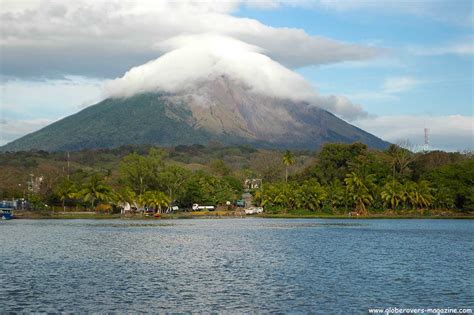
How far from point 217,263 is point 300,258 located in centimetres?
738

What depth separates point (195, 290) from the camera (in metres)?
34.8

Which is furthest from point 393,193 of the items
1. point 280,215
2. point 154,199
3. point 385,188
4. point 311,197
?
point 154,199

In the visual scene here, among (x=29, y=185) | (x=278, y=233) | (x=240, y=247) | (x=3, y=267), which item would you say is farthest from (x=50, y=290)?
(x=29, y=185)

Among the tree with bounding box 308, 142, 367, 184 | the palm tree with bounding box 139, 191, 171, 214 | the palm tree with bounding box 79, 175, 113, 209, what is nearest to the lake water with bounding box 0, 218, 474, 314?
the palm tree with bounding box 139, 191, 171, 214

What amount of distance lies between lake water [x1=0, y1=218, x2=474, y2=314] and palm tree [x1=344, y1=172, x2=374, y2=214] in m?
58.4

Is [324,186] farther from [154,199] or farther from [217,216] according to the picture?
[154,199]

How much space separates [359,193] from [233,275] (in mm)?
91070

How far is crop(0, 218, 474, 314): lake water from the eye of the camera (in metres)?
31.1

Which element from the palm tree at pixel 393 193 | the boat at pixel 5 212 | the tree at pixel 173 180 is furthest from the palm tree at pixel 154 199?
the palm tree at pixel 393 193

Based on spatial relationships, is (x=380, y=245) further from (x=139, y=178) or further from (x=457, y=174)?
(x=139, y=178)

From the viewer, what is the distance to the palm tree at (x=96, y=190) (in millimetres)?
137500

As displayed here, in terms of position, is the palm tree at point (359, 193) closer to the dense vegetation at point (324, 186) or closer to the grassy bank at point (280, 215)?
the dense vegetation at point (324, 186)

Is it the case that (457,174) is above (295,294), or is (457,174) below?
above

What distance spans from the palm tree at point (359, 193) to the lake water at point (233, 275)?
192ft
